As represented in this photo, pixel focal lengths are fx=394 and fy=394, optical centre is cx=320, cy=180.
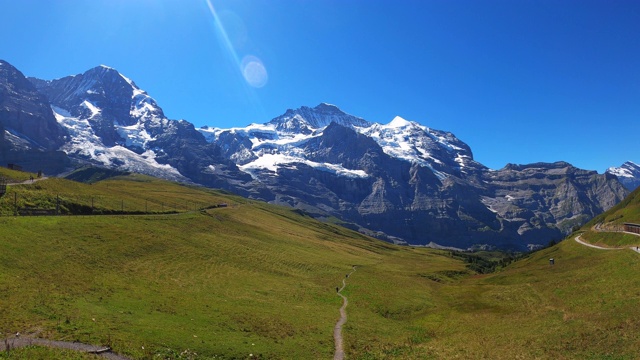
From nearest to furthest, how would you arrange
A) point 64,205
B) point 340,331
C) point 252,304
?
→ point 340,331 → point 252,304 → point 64,205

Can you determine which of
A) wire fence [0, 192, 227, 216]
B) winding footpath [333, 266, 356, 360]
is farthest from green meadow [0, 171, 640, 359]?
winding footpath [333, 266, 356, 360]

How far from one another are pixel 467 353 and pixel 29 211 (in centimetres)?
8761

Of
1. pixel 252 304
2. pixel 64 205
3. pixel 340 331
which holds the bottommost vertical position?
pixel 252 304

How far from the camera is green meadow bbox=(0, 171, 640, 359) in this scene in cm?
3750

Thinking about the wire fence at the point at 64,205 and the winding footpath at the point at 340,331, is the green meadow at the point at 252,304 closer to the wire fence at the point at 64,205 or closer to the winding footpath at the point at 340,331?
the wire fence at the point at 64,205

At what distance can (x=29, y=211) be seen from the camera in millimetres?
82688

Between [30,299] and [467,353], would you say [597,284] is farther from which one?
[30,299]

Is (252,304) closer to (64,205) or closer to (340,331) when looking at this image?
(340,331)

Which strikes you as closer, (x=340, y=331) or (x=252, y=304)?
(x=340, y=331)

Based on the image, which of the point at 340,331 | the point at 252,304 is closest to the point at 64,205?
the point at 252,304

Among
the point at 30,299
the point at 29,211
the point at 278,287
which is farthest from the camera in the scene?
the point at 29,211

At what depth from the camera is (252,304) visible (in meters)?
56.4

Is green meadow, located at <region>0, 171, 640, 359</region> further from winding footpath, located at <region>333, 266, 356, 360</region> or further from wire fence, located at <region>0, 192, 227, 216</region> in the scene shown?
winding footpath, located at <region>333, 266, 356, 360</region>

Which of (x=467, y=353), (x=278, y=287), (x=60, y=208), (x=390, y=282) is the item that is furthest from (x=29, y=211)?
(x=467, y=353)
